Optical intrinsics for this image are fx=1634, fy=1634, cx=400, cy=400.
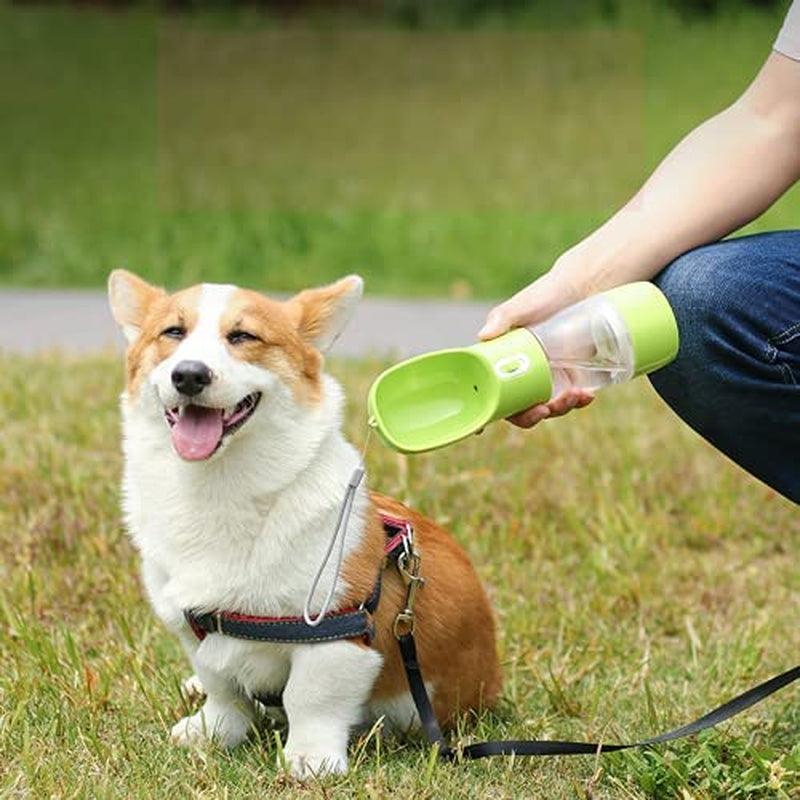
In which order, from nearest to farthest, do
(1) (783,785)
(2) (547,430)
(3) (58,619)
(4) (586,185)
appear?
1. (1) (783,785)
2. (3) (58,619)
3. (2) (547,430)
4. (4) (586,185)

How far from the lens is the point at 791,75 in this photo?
2.47 metres

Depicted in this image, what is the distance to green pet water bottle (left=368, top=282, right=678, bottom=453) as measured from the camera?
228 cm

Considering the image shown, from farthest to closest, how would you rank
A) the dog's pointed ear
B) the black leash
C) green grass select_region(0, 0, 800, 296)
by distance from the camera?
green grass select_region(0, 0, 800, 296) → the dog's pointed ear → the black leash

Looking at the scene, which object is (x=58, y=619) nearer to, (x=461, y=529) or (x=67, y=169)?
(x=461, y=529)

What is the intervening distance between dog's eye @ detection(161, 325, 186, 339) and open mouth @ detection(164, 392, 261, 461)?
120 millimetres

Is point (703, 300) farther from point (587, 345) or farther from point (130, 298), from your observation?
point (130, 298)

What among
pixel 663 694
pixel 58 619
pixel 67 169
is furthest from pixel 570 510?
pixel 67 169

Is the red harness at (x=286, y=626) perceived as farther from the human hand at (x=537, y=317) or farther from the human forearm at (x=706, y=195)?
the human forearm at (x=706, y=195)

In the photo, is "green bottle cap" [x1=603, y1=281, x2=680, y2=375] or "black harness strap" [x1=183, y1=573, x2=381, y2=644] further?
"black harness strap" [x1=183, y1=573, x2=381, y2=644]

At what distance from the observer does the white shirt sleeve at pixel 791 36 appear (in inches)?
96.2

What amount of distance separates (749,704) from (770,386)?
51 centimetres

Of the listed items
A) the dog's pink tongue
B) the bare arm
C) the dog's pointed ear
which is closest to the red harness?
the dog's pink tongue

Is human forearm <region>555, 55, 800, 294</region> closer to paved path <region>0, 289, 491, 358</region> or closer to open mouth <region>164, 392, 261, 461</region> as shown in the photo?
open mouth <region>164, 392, 261, 461</region>

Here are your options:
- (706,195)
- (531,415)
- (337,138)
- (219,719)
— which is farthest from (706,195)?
(337,138)
